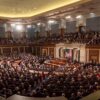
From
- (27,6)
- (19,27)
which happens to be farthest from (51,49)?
(19,27)

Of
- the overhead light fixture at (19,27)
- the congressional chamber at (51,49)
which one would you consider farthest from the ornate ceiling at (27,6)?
the overhead light fixture at (19,27)

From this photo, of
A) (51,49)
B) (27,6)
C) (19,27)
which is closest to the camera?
(27,6)

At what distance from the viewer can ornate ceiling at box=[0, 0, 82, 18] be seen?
2483 cm

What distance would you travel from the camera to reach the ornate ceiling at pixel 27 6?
977 inches

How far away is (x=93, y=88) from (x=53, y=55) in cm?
1871

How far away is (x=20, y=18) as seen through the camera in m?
34.4

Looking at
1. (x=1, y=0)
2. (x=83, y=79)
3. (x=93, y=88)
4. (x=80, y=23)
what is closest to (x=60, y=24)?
(x=80, y=23)

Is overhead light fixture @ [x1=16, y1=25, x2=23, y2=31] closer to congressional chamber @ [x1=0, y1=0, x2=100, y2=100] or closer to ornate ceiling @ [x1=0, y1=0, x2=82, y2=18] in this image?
congressional chamber @ [x1=0, y1=0, x2=100, y2=100]

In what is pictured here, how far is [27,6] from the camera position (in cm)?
2867

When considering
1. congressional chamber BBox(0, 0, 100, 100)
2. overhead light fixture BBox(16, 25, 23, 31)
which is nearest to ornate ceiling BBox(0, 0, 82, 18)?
congressional chamber BBox(0, 0, 100, 100)

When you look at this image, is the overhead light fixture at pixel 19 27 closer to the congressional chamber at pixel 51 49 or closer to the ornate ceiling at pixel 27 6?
the congressional chamber at pixel 51 49

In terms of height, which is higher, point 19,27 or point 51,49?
point 19,27

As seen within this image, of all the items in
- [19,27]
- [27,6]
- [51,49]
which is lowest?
[51,49]

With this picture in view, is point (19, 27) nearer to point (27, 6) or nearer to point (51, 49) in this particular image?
point (27, 6)
